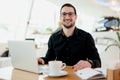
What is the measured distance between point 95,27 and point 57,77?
8.58 ft

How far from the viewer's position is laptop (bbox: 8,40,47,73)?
130 cm

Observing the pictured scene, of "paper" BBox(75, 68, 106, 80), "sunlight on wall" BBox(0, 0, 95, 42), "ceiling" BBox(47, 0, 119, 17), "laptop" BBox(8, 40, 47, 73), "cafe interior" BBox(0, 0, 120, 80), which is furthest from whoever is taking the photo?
"ceiling" BBox(47, 0, 119, 17)

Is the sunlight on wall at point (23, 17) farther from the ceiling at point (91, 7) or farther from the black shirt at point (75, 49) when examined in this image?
the black shirt at point (75, 49)

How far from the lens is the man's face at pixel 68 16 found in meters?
1.91

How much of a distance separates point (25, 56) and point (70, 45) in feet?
2.00

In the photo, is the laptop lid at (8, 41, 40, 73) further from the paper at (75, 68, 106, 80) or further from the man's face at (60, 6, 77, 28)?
the man's face at (60, 6, 77, 28)

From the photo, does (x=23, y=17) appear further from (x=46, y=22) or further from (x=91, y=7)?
(x=91, y=7)

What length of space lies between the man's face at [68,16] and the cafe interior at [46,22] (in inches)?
42.5

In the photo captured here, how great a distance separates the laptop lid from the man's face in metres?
0.67

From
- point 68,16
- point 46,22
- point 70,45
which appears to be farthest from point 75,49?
point 46,22

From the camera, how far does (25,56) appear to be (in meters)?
1.37

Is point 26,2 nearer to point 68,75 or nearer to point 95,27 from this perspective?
point 95,27

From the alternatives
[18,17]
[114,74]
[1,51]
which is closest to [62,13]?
[114,74]

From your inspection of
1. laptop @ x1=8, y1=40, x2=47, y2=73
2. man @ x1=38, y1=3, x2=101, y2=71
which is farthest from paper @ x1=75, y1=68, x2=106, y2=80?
man @ x1=38, y1=3, x2=101, y2=71
